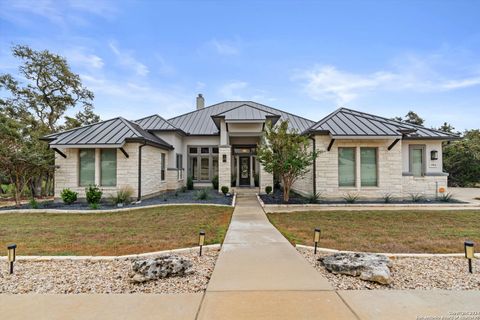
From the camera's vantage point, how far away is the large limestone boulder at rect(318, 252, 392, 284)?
142 inches

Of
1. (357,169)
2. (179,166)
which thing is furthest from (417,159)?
(179,166)

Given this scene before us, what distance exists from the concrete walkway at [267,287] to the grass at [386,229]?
1446mm

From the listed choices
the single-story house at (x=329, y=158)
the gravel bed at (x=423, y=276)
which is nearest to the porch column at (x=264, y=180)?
the single-story house at (x=329, y=158)

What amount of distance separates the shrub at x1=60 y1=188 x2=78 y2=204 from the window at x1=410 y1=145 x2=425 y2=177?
18857 millimetres

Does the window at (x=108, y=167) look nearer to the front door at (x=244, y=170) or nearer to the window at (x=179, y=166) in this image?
the window at (x=179, y=166)

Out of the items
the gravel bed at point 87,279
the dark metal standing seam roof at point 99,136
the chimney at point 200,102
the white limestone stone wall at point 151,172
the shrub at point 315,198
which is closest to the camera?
the gravel bed at point 87,279

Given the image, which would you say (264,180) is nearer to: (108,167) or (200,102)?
(108,167)

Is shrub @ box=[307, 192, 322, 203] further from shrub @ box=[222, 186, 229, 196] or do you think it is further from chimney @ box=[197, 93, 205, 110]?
chimney @ box=[197, 93, 205, 110]

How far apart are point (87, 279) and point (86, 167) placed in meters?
10.6

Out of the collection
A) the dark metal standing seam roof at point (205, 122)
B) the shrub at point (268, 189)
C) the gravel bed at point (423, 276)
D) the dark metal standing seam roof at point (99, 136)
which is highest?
the dark metal standing seam roof at point (205, 122)

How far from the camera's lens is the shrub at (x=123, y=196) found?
38.0 feet

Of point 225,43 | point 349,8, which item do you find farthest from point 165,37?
point 349,8

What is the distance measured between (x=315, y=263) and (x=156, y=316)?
2985 mm

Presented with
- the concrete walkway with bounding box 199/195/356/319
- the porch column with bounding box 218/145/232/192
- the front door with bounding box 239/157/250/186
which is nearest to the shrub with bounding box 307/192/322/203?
the porch column with bounding box 218/145/232/192
